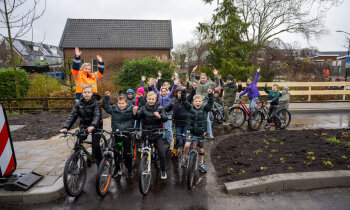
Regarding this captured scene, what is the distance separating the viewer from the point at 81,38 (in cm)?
2794

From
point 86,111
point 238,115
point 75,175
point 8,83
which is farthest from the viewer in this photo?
point 8,83

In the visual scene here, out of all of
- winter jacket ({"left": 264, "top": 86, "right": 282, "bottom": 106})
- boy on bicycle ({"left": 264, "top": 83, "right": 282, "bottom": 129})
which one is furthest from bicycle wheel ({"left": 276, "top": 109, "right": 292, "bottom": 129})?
winter jacket ({"left": 264, "top": 86, "right": 282, "bottom": 106})

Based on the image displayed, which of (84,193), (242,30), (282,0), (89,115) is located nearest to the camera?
(84,193)

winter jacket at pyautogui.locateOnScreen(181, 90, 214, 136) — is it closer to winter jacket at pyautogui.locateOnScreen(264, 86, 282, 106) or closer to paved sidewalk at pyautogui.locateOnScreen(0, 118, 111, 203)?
paved sidewalk at pyautogui.locateOnScreen(0, 118, 111, 203)

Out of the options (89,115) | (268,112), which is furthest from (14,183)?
(268,112)

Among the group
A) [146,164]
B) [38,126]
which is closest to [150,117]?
[146,164]

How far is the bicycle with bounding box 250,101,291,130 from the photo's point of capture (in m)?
8.23

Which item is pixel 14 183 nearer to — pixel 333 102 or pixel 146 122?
pixel 146 122

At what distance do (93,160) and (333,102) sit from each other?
49.8 ft

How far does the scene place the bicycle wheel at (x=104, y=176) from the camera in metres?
3.80

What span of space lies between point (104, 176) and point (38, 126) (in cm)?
617

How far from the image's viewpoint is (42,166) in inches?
201

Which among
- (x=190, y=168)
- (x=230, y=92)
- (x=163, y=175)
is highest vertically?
(x=230, y=92)

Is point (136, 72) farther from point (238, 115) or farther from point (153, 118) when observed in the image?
point (153, 118)
